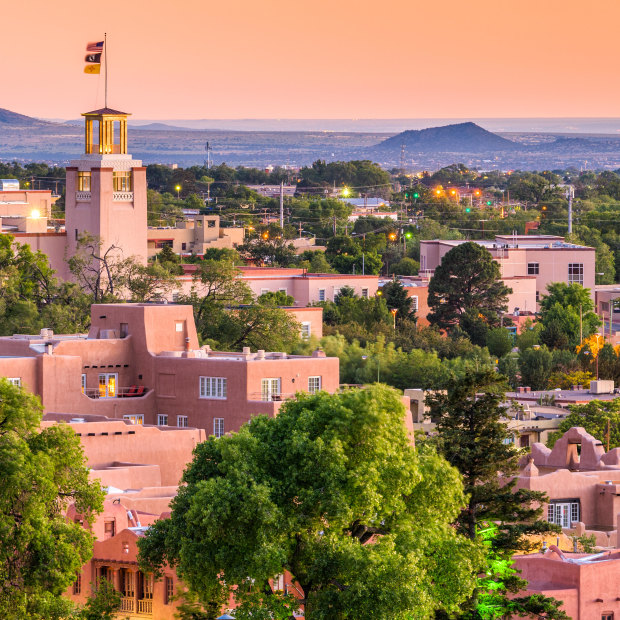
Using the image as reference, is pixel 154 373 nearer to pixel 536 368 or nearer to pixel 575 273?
pixel 536 368

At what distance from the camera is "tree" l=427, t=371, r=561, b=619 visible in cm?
3834

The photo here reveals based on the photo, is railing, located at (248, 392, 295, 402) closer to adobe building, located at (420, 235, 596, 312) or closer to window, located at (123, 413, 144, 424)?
window, located at (123, 413, 144, 424)

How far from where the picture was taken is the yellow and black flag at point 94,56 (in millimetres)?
95312

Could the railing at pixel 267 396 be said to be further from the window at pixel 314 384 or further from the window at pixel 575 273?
the window at pixel 575 273

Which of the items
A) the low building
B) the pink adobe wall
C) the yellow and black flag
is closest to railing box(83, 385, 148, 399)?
the pink adobe wall

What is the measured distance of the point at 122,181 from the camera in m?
95.3

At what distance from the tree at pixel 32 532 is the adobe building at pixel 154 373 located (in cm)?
1690

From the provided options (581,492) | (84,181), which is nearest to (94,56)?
(84,181)

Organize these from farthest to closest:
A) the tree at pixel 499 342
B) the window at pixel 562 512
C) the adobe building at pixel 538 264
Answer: the adobe building at pixel 538 264
the tree at pixel 499 342
the window at pixel 562 512

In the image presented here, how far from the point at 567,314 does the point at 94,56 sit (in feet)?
79.4

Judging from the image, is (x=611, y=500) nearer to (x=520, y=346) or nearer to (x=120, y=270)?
(x=120, y=270)

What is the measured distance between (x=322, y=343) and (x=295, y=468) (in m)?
44.9

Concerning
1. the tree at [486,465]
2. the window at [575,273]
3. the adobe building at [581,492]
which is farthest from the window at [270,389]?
the window at [575,273]

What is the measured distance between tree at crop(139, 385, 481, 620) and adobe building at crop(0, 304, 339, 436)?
16287 millimetres
